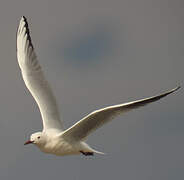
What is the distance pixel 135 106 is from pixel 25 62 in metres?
4.24

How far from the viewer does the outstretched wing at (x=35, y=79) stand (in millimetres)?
13453

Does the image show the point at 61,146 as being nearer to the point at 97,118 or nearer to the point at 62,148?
the point at 62,148

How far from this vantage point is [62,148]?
12.2 m

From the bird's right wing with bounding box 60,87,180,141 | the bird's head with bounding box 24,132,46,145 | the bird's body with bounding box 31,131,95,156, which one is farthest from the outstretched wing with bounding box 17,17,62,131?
the bird's right wing with bounding box 60,87,180,141

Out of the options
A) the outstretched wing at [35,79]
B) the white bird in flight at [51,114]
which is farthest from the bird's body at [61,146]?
the outstretched wing at [35,79]

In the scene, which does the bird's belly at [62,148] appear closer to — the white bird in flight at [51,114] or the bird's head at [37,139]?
the white bird in flight at [51,114]

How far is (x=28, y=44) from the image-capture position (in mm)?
14711

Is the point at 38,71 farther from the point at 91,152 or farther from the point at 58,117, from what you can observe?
the point at 91,152

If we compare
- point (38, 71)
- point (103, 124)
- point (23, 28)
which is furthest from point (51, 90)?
point (103, 124)

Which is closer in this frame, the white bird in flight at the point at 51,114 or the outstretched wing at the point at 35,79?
the white bird in flight at the point at 51,114

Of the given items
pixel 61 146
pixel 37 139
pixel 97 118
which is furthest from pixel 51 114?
pixel 97 118

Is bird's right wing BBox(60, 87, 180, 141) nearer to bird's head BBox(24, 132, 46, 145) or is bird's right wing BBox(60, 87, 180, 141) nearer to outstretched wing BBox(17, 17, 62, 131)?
bird's head BBox(24, 132, 46, 145)

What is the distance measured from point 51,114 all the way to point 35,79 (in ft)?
3.31

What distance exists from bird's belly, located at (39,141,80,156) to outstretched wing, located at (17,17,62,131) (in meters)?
0.80
